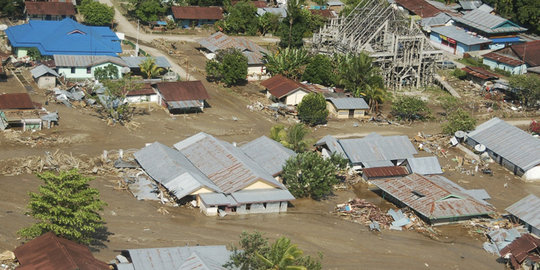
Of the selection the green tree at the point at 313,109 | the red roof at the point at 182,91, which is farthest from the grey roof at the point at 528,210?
the red roof at the point at 182,91

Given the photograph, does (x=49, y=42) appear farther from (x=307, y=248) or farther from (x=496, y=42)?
(x=496, y=42)

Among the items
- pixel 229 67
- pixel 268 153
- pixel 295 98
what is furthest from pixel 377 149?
pixel 229 67

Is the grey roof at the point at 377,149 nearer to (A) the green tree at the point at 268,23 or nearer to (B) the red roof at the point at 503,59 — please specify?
(B) the red roof at the point at 503,59

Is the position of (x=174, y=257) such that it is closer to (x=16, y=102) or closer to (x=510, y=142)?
(x=16, y=102)

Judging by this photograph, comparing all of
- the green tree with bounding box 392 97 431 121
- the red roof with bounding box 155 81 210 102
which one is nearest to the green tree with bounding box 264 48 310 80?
the red roof with bounding box 155 81 210 102

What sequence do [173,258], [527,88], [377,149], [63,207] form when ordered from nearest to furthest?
[173,258] → [63,207] → [377,149] → [527,88]

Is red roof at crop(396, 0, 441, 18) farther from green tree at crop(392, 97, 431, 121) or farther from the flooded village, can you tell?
green tree at crop(392, 97, 431, 121)
